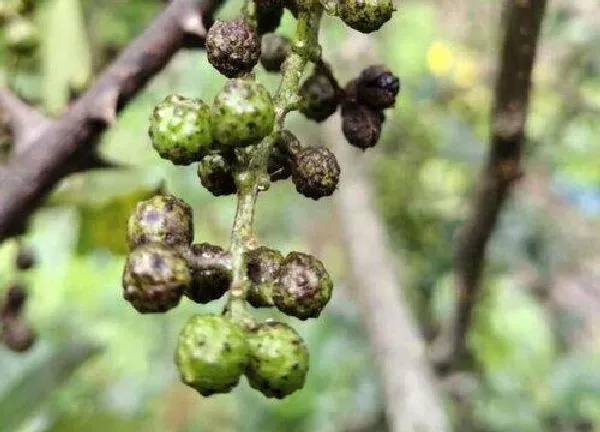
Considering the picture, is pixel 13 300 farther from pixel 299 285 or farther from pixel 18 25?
pixel 299 285

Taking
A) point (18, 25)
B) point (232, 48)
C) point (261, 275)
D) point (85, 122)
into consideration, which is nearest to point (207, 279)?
point (261, 275)

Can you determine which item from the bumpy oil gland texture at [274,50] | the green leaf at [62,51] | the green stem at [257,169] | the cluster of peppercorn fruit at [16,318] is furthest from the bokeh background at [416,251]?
the green stem at [257,169]

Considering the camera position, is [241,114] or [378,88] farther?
[378,88]

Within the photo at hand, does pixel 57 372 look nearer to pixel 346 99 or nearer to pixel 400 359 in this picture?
pixel 400 359

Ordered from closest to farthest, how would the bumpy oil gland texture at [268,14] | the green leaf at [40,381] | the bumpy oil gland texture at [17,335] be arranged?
the bumpy oil gland texture at [268,14] < the bumpy oil gland texture at [17,335] < the green leaf at [40,381]

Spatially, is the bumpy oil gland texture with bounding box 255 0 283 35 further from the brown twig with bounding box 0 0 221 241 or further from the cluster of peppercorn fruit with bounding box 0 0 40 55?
the cluster of peppercorn fruit with bounding box 0 0 40 55

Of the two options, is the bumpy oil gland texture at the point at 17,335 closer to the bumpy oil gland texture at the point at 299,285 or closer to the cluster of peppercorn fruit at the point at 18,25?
the cluster of peppercorn fruit at the point at 18,25

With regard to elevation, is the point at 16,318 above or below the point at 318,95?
below
